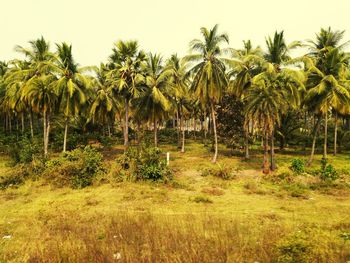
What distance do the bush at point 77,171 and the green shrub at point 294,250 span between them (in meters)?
12.7

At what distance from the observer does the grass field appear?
7.52 m

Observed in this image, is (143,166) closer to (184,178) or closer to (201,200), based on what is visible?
(184,178)

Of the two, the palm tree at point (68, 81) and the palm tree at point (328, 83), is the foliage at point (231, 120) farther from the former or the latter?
the palm tree at point (68, 81)

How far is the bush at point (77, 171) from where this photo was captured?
58.3 feet

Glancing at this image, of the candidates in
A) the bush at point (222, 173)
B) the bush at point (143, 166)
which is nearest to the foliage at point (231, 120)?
the bush at point (222, 173)

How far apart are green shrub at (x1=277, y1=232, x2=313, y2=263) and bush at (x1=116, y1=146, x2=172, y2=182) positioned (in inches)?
442

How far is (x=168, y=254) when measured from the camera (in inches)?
295

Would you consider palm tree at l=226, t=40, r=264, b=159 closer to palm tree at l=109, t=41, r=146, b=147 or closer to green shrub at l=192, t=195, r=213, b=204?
palm tree at l=109, t=41, r=146, b=147

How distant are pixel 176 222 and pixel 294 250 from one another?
427 cm

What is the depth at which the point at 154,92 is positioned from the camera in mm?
25266

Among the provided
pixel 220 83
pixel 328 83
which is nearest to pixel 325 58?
pixel 328 83

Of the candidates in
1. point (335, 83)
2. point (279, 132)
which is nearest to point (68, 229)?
point (335, 83)

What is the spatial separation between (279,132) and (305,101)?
7.30m

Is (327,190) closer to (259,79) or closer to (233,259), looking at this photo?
(259,79)
